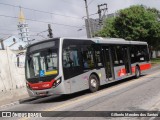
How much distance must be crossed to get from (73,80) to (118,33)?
3507 centimetres

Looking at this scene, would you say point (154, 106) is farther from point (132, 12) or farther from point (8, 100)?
point (132, 12)

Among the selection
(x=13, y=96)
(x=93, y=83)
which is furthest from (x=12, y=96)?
(x=93, y=83)

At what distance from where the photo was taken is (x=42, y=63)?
51.1ft

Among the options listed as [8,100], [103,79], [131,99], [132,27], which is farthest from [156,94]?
[132,27]

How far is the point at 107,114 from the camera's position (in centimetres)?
1002

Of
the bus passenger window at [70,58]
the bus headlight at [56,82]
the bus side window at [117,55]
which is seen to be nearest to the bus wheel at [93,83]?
the bus passenger window at [70,58]

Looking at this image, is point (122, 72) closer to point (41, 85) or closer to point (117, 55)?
point (117, 55)

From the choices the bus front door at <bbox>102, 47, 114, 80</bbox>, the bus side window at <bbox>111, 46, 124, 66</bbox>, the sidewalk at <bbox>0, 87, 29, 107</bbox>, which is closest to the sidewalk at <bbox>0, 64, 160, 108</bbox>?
the sidewalk at <bbox>0, 87, 29, 107</bbox>

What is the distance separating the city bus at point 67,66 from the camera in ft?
49.6

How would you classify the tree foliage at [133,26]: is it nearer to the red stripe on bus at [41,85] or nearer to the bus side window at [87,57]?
the bus side window at [87,57]

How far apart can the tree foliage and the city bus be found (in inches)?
1174

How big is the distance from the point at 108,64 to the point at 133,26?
30879 millimetres

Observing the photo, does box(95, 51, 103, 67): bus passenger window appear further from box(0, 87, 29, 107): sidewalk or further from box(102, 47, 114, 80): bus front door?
box(0, 87, 29, 107): sidewalk

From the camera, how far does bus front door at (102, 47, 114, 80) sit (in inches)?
757
